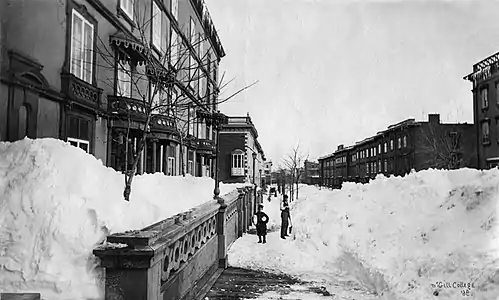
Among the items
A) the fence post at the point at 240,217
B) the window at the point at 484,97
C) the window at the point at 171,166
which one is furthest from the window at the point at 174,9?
the window at the point at 484,97

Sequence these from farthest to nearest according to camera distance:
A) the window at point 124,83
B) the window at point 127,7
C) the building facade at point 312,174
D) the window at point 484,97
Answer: the building facade at point 312,174 → the window at point 484,97 → the window at point 127,7 → the window at point 124,83

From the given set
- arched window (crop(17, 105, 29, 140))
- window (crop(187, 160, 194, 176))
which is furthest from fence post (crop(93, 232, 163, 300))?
window (crop(187, 160, 194, 176))

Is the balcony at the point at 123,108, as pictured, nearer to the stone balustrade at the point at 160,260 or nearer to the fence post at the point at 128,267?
the stone balustrade at the point at 160,260

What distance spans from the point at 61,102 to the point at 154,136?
286 inches

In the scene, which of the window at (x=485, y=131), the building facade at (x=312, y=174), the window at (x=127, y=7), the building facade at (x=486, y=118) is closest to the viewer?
the window at (x=127, y=7)

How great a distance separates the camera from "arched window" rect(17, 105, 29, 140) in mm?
5051

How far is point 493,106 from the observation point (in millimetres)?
26203

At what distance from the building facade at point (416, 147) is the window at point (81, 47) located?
87.0 feet

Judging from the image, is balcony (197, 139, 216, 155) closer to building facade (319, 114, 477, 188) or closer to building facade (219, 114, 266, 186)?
building facade (319, 114, 477, 188)

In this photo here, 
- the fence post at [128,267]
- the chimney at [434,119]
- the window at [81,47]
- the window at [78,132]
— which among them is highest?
the chimney at [434,119]

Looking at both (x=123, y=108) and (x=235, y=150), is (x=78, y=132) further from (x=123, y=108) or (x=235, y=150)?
(x=235, y=150)

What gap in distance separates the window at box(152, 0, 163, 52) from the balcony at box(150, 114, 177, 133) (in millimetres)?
3369

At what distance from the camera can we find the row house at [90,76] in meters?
4.47

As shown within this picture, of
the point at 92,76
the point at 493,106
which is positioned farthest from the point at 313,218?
the point at 493,106
